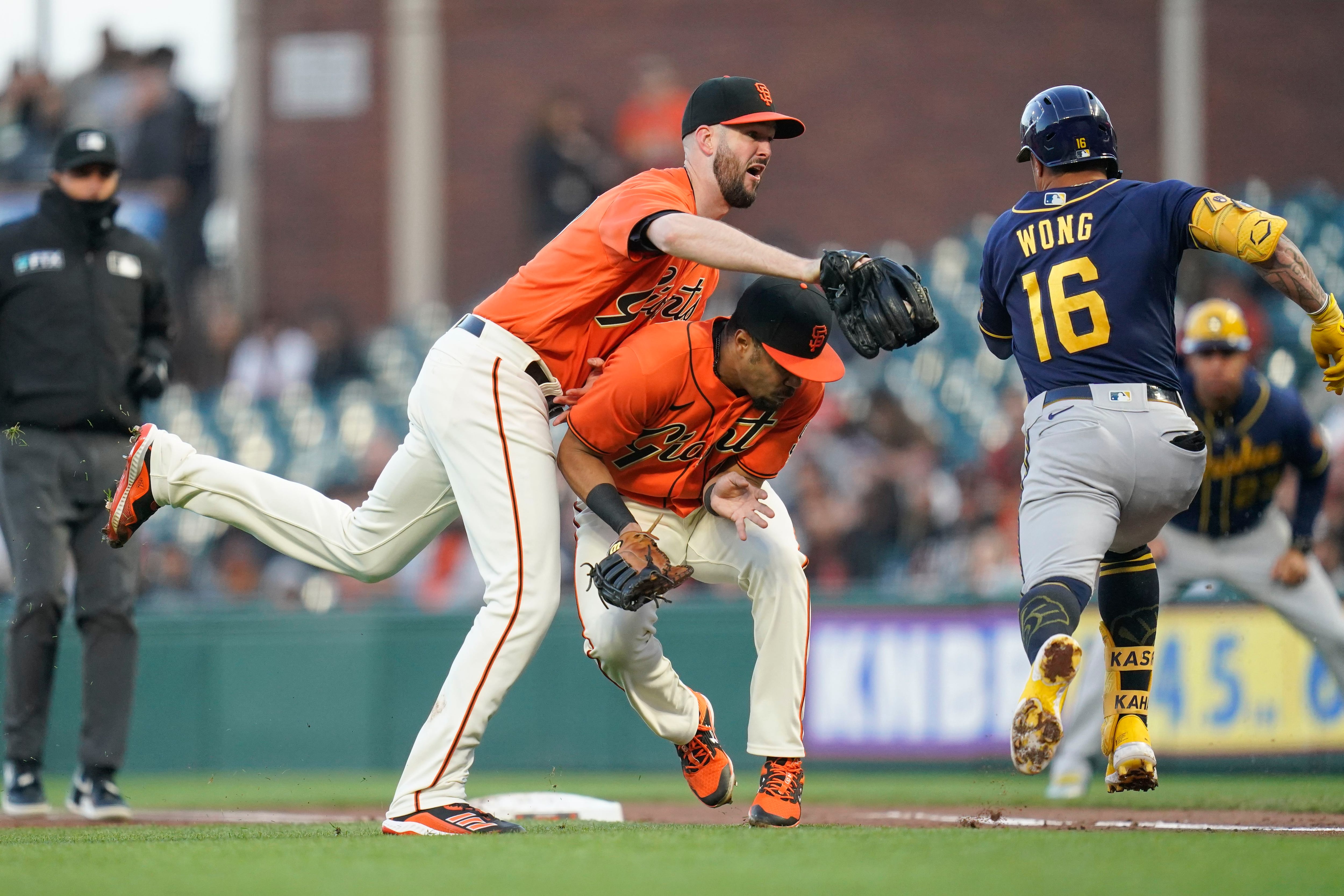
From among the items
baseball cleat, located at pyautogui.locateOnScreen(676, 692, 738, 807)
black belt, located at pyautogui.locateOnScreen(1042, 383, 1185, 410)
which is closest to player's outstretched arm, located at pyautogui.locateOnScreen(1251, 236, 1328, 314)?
black belt, located at pyautogui.locateOnScreen(1042, 383, 1185, 410)

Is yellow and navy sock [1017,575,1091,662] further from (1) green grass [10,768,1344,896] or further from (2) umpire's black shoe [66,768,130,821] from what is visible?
(2) umpire's black shoe [66,768,130,821]

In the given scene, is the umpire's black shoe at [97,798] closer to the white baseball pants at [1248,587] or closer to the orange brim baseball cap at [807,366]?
the orange brim baseball cap at [807,366]

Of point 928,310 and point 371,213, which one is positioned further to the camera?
point 371,213

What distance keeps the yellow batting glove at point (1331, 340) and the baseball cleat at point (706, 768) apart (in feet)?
7.97

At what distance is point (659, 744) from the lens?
10.3 meters

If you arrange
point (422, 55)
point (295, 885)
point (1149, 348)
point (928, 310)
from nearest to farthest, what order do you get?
point (295, 885)
point (928, 310)
point (1149, 348)
point (422, 55)

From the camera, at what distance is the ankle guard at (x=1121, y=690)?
538 centimetres

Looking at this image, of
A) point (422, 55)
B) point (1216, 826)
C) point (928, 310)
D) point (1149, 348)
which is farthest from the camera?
point (422, 55)

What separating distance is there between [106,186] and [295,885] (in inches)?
161

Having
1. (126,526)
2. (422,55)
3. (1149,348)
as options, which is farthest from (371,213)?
(1149,348)

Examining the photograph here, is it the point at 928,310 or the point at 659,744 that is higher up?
the point at 928,310

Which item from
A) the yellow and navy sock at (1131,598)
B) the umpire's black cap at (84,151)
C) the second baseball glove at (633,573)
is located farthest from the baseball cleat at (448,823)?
the umpire's black cap at (84,151)

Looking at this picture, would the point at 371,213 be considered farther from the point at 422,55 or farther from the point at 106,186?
the point at 106,186

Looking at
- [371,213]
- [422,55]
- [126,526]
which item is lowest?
[126,526]
